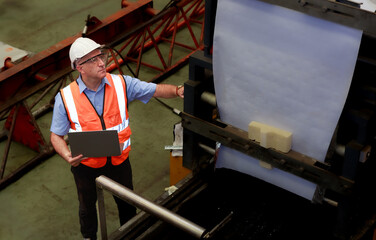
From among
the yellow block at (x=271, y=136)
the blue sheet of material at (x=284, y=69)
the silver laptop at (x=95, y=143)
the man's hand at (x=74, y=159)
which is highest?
the blue sheet of material at (x=284, y=69)

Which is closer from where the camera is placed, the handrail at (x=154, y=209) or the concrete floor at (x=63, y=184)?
the handrail at (x=154, y=209)

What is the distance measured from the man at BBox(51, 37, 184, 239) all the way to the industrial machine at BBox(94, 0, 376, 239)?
5.04 ft

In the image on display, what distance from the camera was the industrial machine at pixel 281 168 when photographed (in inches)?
76.5

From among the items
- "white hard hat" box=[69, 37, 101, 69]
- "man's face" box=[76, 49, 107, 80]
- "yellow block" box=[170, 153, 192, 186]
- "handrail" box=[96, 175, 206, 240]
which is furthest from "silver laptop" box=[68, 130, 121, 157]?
"handrail" box=[96, 175, 206, 240]

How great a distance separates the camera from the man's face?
166 inches

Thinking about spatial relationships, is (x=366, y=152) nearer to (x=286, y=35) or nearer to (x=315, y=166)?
(x=315, y=166)

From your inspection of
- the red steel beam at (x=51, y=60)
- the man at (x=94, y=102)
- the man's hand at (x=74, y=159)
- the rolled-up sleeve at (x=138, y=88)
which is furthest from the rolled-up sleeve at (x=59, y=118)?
the red steel beam at (x=51, y=60)

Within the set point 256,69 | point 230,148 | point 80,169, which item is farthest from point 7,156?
point 256,69

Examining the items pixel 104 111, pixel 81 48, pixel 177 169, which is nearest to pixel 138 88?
pixel 104 111

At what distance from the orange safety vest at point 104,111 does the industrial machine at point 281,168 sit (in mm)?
1517

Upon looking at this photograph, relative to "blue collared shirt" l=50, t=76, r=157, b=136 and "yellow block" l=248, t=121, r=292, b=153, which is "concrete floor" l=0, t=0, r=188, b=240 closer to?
"blue collared shirt" l=50, t=76, r=157, b=136

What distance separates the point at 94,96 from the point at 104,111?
5.5 inches

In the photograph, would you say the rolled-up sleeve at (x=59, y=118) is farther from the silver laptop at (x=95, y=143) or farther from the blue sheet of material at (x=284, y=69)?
the blue sheet of material at (x=284, y=69)

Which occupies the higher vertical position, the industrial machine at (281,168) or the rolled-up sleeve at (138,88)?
the industrial machine at (281,168)
